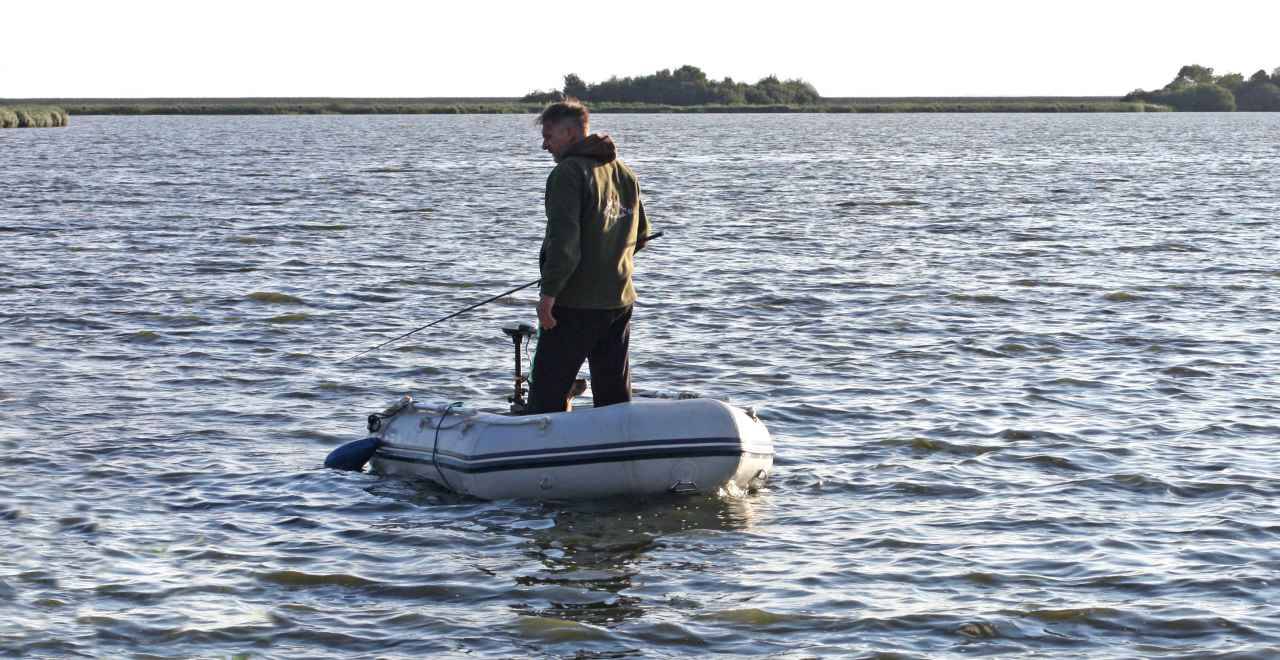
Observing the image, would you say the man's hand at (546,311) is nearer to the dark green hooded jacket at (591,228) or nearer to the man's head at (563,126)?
the dark green hooded jacket at (591,228)

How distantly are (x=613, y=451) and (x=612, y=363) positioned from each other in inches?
22.2

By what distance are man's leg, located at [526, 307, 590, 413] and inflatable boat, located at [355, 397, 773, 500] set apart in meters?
0.13

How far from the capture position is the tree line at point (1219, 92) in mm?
162000

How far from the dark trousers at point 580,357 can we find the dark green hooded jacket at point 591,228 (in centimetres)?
10

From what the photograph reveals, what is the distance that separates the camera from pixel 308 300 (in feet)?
61.2

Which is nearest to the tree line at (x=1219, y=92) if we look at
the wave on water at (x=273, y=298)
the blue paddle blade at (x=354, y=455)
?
the wave on water at (x=273, y=298)

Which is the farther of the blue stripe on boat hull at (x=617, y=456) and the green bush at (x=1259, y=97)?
the green bush at (x=1259, y=97)

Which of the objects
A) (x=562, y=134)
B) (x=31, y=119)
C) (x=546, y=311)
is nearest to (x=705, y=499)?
(x=546, y=311)

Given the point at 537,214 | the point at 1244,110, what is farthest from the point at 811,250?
the point at 1244,110

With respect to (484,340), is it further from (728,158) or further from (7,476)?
(728,158)

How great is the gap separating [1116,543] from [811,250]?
16.2 metres

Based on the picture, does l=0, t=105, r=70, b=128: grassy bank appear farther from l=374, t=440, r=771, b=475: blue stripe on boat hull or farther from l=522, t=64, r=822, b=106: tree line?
l=374, t=440, r=771, b=475: blue stripe on boat hull

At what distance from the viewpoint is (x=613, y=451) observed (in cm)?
916

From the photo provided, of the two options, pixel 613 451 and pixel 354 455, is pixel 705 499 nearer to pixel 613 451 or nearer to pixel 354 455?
pixel 613 451
